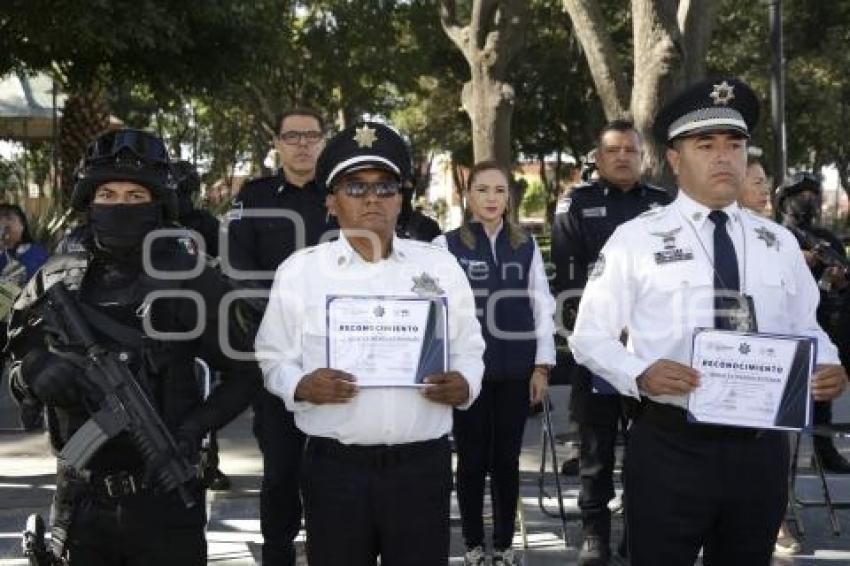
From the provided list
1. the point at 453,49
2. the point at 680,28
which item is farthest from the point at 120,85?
the point at 453,49

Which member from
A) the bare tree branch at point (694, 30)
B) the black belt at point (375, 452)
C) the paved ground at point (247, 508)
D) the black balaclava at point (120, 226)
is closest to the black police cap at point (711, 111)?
the black belt at point (375, 452)

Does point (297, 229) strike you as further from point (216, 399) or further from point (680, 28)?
point (680, 28)

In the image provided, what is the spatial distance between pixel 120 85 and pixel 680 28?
872 centimetres

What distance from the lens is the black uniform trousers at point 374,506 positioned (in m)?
3.71

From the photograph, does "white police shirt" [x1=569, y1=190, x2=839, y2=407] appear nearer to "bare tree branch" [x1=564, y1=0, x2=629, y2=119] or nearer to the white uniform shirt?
the white uniform shirt

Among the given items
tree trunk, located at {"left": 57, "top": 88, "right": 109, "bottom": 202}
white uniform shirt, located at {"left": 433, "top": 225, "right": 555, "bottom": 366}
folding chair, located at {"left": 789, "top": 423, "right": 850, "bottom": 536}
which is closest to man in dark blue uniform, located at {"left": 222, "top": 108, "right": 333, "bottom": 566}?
white uniform shirt, located at {"left": 433, "top": 225, "right": 555, "bottom": 366}

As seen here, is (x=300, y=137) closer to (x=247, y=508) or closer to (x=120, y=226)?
(x=120, y=226)

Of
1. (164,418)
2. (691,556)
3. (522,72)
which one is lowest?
(691,556)

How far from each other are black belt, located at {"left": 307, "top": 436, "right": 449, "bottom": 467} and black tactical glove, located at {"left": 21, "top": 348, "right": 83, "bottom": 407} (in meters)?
0.83

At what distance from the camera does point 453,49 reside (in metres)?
33.3

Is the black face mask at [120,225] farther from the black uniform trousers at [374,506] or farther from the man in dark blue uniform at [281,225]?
the man in dark blue uniform at [281,225]

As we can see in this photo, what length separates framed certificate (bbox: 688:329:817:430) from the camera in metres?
Result: 3.63

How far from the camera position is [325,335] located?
3.80 m

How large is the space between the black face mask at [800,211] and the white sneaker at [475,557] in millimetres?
3390
